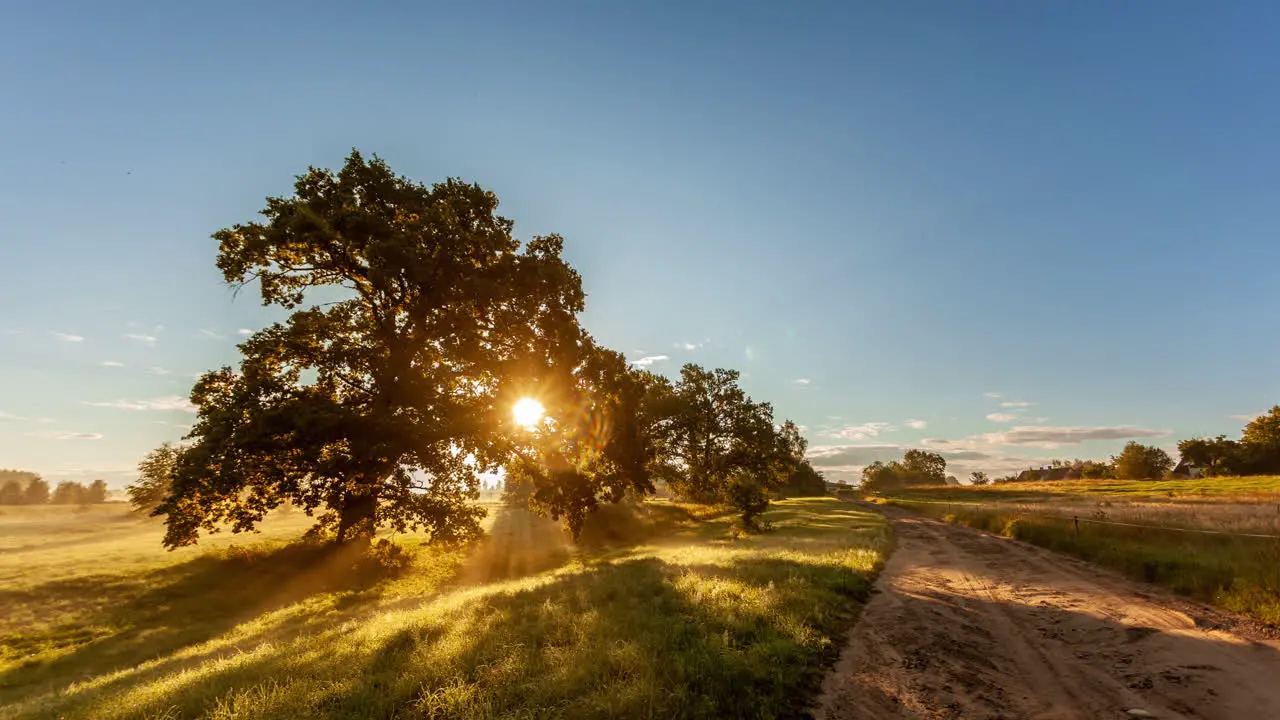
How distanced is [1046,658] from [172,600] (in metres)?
27.6

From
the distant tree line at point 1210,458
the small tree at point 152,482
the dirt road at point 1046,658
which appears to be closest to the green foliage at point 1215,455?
the distant tree line at point 1210,458

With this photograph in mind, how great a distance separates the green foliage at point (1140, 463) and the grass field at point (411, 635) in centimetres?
12696

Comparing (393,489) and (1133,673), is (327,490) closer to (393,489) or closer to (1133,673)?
(393,489)

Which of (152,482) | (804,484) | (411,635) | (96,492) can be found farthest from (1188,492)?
(96,492)

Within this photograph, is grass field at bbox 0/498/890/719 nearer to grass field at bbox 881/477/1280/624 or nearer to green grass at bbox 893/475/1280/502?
grass field at bbox 881/477/1280/624

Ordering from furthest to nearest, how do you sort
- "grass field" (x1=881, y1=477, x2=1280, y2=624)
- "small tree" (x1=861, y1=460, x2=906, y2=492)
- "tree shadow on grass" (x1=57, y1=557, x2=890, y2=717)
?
"small tree" (x1=861, y1=460, x2=906, y2=492) < "grass field" (x1=881, y1=477, x2=1280, y2=624) < "tree shadow on grass" (x1=57, y1=557, x2=890, y2=717)

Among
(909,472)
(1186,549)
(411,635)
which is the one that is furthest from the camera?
(909,472)

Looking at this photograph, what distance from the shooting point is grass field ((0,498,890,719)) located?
20.2ft

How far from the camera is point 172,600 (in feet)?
59.2

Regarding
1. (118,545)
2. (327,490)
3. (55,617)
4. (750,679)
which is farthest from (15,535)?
(750,679)

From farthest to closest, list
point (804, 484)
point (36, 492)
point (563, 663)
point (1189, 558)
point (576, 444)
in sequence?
1. point (804, 484)
2. point (36, 492)
3. point (576, 444)
4. point (1189, 558)
5. point (563, 663)

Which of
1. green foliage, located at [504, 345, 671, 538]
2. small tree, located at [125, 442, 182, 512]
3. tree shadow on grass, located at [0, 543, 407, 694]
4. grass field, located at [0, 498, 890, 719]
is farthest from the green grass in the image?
small tree, located at [125, 442, 182, 512]

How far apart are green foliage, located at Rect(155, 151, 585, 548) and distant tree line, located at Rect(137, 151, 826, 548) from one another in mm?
67

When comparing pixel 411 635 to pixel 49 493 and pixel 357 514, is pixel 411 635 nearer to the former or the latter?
pixel 357 514
